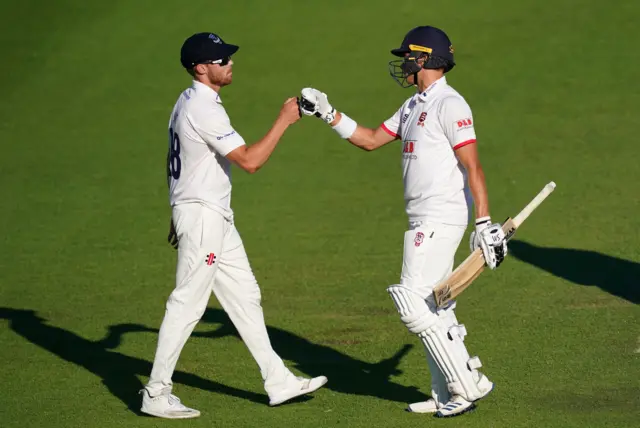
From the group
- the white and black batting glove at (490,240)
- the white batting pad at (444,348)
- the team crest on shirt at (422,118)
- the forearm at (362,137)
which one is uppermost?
the team crest on shirt at (422,118)

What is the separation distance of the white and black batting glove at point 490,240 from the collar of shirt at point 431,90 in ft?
3.17

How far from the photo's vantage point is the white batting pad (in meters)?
7.31

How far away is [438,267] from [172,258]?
5.46m

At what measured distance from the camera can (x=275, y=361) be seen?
7863 mm

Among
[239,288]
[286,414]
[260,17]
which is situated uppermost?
[260,17]

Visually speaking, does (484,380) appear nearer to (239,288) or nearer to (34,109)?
(239,288)

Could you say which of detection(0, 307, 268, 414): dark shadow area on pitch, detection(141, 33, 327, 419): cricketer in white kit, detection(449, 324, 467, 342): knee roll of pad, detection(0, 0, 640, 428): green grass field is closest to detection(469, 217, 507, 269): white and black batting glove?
detection(449, 324, 467, 342): knee roll of pad

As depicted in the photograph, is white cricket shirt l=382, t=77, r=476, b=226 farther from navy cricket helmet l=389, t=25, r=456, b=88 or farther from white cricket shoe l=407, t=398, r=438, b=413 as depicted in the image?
white cricket shoe l=407, t=398, r=438, b=413

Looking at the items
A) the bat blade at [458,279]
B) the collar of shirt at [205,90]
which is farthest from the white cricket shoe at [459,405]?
the collar of shirt at [205,90]

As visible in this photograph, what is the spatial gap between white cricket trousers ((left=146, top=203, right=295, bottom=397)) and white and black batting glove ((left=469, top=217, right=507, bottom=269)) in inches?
66.3

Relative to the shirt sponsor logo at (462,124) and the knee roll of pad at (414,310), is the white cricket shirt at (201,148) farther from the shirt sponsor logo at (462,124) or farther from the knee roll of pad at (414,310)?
the shirt sponsor logo at (462,124)

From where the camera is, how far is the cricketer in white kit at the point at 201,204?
758cm

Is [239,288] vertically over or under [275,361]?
over

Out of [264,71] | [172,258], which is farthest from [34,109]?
[172,258]
